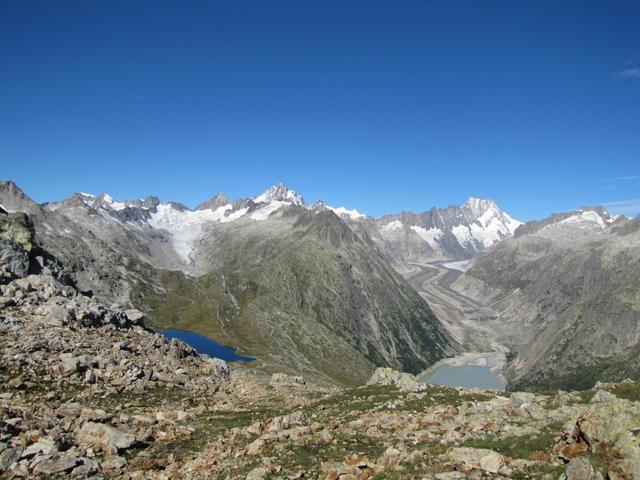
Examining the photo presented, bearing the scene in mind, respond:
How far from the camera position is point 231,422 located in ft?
149

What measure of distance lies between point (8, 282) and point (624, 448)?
72189 mm

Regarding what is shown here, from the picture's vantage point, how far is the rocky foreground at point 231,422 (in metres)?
26.9

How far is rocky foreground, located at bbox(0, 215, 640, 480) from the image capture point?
26.9 meters

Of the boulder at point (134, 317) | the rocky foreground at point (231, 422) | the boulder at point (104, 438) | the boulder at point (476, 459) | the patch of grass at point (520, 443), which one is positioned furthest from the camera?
the boulder at point (134, 317)

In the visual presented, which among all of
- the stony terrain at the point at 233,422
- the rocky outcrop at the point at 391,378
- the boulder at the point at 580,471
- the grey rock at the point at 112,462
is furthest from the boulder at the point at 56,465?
the rocky outcrop at the point at 391,378

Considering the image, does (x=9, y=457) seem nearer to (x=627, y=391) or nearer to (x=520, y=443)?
(x=520, y=443)

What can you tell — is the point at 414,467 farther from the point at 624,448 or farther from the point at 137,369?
the point at 137,369

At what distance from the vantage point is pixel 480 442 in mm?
31328

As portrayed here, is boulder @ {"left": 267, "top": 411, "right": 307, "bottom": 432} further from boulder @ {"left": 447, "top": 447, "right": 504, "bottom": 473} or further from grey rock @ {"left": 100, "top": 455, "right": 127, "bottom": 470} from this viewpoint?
boulder @ {"left": 447, "top": 447, "right": 504, "bottom": 473}

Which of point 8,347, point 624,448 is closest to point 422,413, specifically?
point 624,448

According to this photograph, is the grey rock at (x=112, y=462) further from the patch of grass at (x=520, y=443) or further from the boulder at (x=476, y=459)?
the patch of grass at (x=520, y=443)

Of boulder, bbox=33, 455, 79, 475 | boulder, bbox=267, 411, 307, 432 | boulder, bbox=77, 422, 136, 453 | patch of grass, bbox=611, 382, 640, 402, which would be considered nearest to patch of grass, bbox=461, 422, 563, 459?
boulder, bbox=267, 411, 307, 432

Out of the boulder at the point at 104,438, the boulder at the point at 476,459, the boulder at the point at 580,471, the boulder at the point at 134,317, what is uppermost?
the boulder at the point at 134,317

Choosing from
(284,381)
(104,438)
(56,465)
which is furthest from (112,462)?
(284,381)
